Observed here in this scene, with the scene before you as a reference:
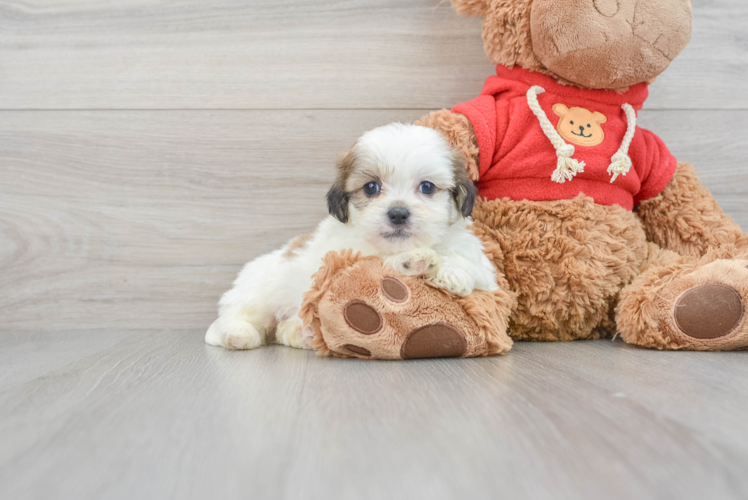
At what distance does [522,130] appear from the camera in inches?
55.9

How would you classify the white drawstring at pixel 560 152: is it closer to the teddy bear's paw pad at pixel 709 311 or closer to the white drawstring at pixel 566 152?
the white drawstring at pixel 566 152

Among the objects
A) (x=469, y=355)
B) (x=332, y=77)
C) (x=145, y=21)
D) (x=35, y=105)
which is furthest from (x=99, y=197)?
(x=469, y=355)

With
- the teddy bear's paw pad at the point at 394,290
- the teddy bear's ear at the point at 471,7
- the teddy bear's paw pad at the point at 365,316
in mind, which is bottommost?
the teddy bear's paw pad at the point at 365,316

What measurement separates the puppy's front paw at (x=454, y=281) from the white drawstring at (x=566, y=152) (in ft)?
1.16

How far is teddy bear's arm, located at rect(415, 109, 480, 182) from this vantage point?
1401mm

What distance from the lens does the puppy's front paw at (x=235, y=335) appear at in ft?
4.64

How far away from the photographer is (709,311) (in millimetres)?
1209

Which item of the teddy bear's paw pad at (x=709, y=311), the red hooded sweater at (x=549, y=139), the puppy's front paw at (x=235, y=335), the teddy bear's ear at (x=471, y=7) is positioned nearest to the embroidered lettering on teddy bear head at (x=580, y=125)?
the red hooded sweater at (x=549, y=139)

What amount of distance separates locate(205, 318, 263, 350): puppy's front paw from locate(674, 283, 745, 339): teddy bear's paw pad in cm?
98

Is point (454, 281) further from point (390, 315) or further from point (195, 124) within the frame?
point (195, 124)

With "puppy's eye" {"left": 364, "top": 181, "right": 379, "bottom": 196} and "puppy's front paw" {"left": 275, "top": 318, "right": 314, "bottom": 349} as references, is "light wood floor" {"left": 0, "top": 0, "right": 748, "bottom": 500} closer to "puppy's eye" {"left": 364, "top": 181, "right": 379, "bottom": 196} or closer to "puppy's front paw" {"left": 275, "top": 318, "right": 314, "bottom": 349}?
"puppy's front paw" {"left": 275, "top": 318, "right": 314, "bottom": 349}

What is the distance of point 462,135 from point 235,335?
29.2 inches

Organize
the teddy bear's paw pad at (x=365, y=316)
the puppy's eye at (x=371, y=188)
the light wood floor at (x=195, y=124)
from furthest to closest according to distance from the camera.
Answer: the light wood floor at (x=195, y=124) < the puppy's eye at (x=371, y=188) < the teddy bear's paw pad at (x=365, y=316)

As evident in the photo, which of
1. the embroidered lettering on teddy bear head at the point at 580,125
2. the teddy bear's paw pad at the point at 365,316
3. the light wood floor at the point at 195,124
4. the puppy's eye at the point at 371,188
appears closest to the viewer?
the teddy bear's paw pad at the point at 365,316
